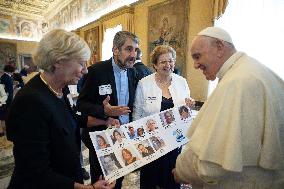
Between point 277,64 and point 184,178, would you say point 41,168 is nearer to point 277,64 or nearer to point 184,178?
point 184,178

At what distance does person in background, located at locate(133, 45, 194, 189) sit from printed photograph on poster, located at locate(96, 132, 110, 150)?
2.87ft

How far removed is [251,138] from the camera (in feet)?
4.63

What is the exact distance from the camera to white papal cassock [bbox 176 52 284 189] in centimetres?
139

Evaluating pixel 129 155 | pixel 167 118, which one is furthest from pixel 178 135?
pixel 129 155

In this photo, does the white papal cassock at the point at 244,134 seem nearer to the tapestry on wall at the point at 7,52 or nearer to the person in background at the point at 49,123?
the person in background at the point at 49,123

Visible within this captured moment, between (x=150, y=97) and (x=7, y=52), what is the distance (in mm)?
15600

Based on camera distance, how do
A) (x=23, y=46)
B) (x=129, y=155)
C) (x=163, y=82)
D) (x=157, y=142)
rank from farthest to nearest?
(x=23, y=46), (x=163, y=82), (x=157, y=142), (x=129, y=155)

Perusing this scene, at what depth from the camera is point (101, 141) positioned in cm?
196

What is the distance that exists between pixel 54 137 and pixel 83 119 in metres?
0.70

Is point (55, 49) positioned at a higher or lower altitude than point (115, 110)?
higher

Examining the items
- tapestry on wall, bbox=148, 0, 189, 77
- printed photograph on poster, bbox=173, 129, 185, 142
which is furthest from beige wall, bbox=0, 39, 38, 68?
printed photograph on poster, bbox=173, 129, 185, 142

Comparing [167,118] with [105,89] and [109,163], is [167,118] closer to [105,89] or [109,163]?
[105,89]

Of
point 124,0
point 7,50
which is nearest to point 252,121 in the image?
point 124,0

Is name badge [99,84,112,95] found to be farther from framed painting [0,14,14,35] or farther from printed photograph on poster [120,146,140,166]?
framed painting [0,14,14,35]
